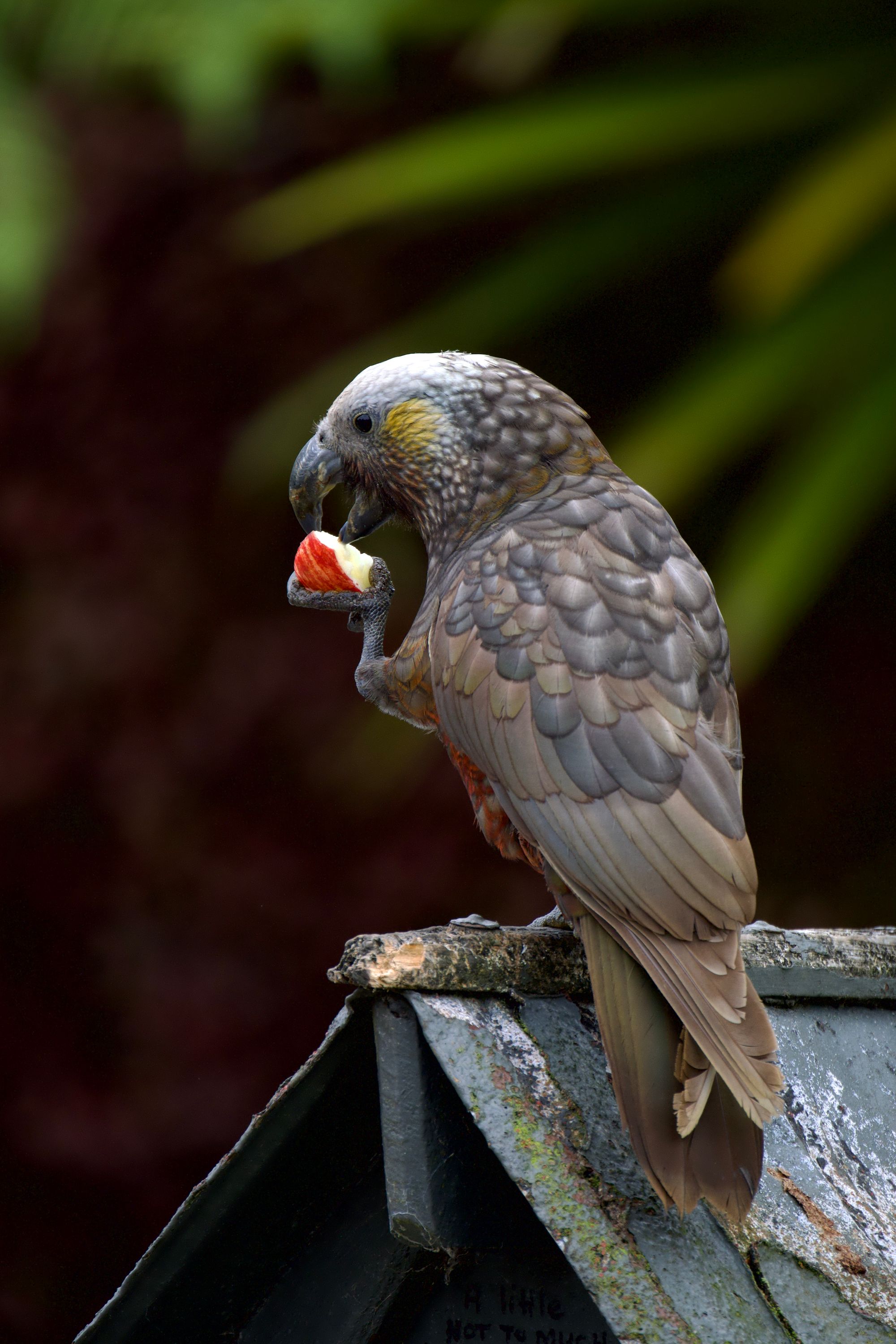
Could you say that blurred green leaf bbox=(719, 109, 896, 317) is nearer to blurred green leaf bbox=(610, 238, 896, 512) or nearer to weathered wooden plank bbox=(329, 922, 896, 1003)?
blurred green leaf bbox=(610, 238, 896, 512)

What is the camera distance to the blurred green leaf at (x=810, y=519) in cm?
302

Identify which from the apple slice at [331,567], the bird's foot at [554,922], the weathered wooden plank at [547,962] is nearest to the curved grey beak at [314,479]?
the apple slice at [331,567]

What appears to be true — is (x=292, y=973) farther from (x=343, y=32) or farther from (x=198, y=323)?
(x=343, y=32)

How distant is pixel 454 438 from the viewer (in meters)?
2.07

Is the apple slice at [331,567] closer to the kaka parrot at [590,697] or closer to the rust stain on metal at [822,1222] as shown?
the kaka parrot at [590,697]

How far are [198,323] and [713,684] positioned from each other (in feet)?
7.94

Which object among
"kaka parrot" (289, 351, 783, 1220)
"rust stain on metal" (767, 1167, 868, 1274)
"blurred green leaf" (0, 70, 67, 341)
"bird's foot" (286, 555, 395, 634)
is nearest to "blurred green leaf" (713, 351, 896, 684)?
"kaka parrot" (289, 351, 783, 1220)

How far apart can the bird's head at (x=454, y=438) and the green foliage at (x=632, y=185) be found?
0.99m

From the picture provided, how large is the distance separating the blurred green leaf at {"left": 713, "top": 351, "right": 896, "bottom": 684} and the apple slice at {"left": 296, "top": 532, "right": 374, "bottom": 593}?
3.87 feet

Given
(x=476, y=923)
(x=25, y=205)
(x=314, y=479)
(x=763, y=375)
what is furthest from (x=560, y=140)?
(x=476, y=923)

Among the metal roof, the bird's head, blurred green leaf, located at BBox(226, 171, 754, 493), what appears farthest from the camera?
blurred green leaf, located at BBox(226, 171, 754, 493)

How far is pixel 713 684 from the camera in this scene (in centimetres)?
177

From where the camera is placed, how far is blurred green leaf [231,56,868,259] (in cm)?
326

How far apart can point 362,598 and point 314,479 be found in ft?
0.86
